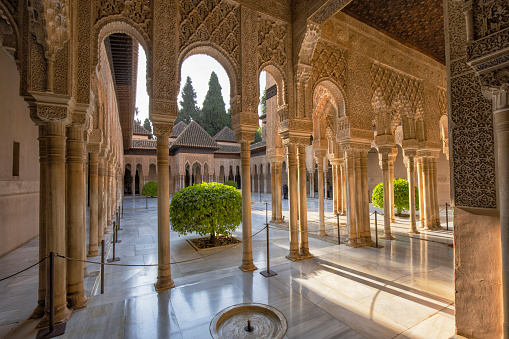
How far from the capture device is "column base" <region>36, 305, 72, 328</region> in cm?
293

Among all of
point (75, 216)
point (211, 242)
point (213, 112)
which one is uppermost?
point (213, 112)

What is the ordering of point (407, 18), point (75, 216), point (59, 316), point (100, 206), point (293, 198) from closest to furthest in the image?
point (59, 316)
point (75, 216)
point (293, 198)
point (407, 18)
point (100, 206)

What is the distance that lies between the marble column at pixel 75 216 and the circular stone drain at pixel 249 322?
6.46 ft

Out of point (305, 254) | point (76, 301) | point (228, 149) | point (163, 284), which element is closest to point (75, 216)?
point (76, 301)

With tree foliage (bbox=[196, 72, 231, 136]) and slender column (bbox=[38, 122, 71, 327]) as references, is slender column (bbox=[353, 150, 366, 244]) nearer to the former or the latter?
slender column (bbox=[38, 122, 71, 327])

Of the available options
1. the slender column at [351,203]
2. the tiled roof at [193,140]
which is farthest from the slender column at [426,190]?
the tiled roof at [193,140]

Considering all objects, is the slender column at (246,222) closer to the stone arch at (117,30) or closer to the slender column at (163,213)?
the slender column at (163,213)

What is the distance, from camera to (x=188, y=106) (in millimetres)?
40719

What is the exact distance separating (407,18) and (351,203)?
4.85 m

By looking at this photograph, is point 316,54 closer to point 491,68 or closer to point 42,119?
point 491,68

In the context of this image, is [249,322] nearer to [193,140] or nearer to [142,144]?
[193,140]

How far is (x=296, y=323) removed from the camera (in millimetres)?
2889

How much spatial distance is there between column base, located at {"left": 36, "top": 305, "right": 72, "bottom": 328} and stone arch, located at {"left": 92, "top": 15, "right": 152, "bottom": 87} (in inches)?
129

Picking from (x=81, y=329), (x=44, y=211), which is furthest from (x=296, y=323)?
(x=44, y=211)
